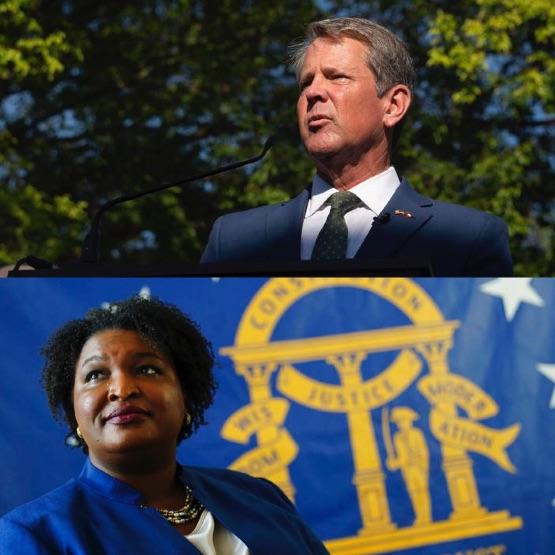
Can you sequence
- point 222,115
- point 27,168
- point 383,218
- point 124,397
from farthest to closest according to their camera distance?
point 222,115
point 27,168
point 383,218
point 124,397

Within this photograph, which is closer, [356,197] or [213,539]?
[213,539]

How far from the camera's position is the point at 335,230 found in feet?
8.68

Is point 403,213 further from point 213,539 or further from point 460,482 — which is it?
point 213,539

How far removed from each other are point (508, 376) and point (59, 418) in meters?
0.63

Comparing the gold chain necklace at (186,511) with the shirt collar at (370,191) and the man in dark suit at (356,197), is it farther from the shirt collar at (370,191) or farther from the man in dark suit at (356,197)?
the shirt collar at (370,191)

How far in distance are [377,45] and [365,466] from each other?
1.17 metres

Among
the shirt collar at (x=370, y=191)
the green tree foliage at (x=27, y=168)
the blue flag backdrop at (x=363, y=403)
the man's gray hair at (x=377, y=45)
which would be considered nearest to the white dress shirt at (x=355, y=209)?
the shirt collar at (x=370, y=191)

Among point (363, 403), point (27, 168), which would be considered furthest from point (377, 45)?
point (27, 168)

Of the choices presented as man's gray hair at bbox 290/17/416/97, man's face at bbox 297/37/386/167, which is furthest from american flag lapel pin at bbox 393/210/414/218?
man's gray hair at bbox 290/17/416/97

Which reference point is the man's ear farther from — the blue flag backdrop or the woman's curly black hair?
the woman's curly black hair

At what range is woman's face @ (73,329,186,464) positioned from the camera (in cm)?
187

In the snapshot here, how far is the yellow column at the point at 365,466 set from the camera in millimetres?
1917

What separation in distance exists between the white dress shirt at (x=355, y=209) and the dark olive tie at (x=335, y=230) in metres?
0.01

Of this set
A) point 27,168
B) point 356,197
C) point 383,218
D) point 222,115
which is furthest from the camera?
point 222,115
